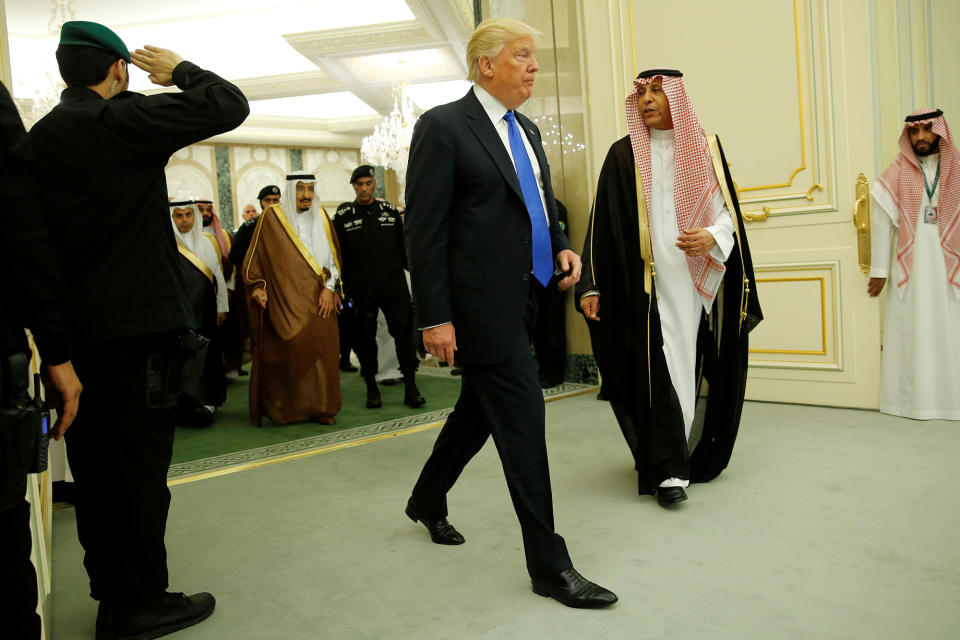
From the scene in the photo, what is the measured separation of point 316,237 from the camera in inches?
183

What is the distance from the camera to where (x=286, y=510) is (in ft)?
9.16

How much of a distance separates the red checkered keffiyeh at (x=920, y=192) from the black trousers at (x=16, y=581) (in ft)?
12.5

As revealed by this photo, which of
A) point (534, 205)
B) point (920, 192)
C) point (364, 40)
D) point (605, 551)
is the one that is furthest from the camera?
point (364, 40)

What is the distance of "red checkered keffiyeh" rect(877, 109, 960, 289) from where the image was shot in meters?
3.58

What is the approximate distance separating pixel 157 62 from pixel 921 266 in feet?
11.4

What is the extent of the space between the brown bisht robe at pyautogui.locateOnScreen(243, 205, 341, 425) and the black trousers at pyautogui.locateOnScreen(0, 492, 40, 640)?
3322 millimetres

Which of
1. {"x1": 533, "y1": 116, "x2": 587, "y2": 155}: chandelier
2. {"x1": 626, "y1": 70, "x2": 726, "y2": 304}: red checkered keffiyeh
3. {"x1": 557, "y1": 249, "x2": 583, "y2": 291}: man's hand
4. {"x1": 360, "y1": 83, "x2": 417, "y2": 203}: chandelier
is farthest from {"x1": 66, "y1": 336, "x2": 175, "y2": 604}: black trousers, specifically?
{"x1": 360, "y1": 83, "x2": 417, "y2": 203}: chandelier

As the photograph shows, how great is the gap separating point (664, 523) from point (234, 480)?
6.12 ft

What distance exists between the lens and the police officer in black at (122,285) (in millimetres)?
1652

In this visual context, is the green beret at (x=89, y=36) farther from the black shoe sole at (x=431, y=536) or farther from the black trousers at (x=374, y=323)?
the black trousers at (x=374, y=323)

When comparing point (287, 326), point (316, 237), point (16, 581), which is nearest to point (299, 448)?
point (287, 326)

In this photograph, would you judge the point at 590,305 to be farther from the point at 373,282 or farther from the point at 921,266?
the point at 373,282

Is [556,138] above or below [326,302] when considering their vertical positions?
above

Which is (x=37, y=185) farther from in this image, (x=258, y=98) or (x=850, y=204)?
(x=258, y=98)
